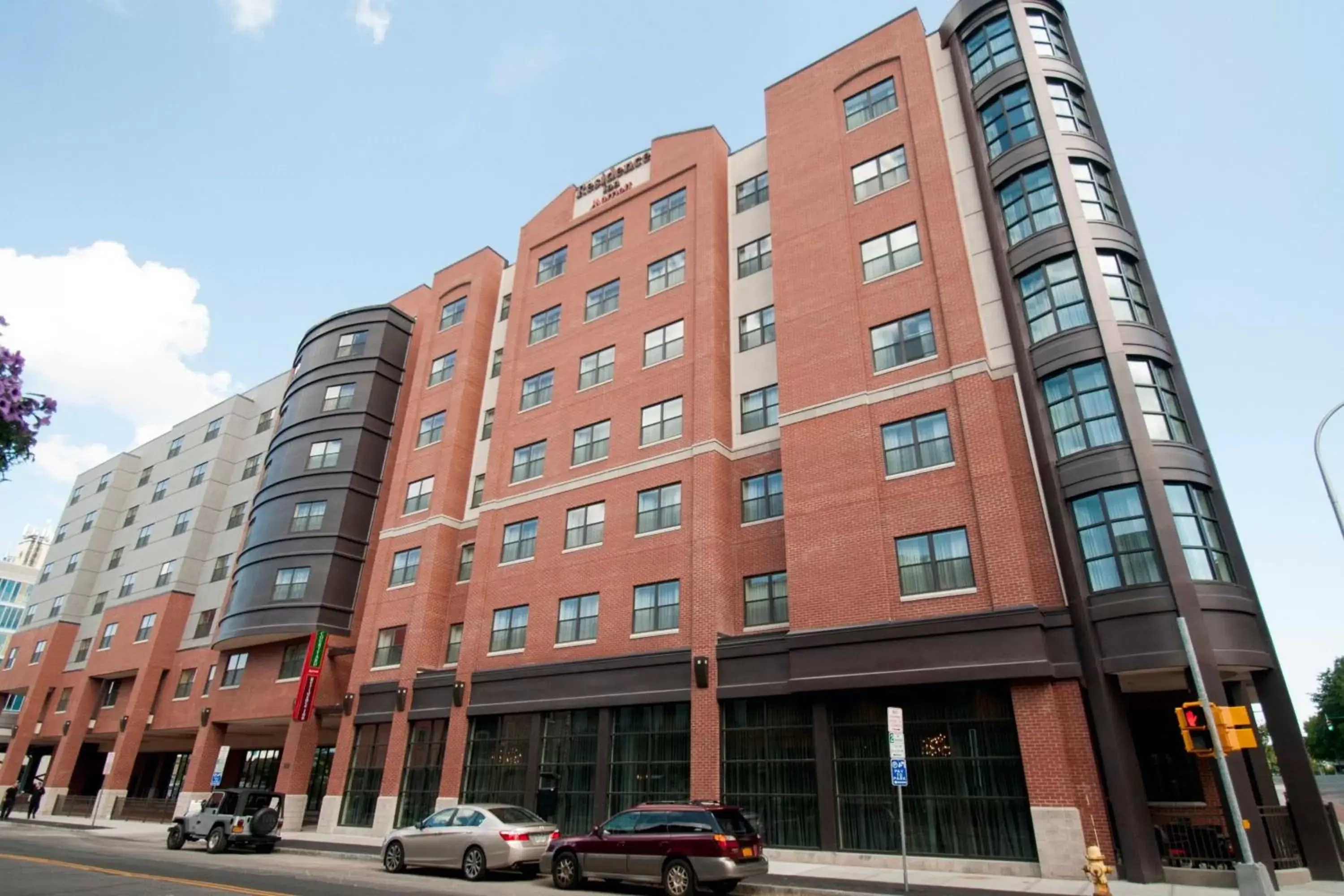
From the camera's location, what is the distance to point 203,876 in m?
16.5

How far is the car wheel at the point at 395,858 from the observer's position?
18953 mm

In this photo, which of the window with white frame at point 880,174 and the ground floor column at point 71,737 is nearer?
the window with white frame at point 880,174

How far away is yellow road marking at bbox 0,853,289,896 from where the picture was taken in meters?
13.6

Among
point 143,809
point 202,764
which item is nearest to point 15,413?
→ point 202,764

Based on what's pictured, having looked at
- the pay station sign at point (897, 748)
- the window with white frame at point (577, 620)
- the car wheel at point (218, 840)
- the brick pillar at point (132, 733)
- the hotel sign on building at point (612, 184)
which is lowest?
the car wheel at point (218, 840)

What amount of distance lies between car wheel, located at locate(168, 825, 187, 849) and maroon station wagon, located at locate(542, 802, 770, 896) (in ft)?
50.4

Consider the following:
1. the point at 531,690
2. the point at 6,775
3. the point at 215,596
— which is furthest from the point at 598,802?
the point at 6,775

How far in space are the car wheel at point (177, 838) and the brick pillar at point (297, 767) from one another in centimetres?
757

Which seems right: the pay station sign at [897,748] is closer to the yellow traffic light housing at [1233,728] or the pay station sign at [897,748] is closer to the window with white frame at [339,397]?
the yellow traffic light housing at [1233,728]

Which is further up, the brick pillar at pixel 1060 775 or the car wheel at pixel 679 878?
the brick pillar at pixel 1060 775

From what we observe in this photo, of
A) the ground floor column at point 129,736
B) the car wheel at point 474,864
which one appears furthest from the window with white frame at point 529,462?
the ground floor column at point 129,736

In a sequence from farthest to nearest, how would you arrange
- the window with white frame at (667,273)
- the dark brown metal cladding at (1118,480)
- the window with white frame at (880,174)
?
1. the window with white frame at (667,273)
2. the window with white frame at (880,174)
3. the dark brown metal cladding at (1118,480)

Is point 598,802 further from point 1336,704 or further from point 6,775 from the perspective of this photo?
point 1336,704

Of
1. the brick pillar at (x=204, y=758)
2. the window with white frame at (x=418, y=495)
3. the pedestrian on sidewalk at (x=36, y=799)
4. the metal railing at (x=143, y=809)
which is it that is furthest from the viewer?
the pedestrian on sidewalk at (x=36, y=799)
